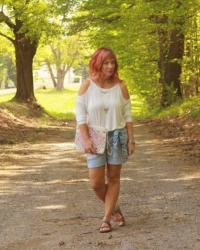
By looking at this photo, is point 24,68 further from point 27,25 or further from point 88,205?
point 88,205

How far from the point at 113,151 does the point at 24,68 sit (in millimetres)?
26253

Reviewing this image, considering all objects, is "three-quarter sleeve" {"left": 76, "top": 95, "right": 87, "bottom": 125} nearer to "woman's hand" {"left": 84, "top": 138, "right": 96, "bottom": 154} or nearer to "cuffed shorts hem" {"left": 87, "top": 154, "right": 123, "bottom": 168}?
"woman's hand" {"left": 84, "top": 138, "right": 96, "bottom": 154}

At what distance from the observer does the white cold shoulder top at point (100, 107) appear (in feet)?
20.7

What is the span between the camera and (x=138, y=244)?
5.91m

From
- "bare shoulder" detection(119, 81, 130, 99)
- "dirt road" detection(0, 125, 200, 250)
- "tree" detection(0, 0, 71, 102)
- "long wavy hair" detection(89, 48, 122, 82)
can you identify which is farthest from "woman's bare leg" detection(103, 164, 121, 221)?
"tree" detection(0, 0, 71, 102)

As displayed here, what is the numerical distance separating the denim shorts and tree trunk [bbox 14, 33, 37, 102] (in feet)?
82.3

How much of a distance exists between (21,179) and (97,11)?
13.9 metres

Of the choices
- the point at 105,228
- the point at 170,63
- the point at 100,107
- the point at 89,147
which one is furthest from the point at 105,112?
the point at 170,63

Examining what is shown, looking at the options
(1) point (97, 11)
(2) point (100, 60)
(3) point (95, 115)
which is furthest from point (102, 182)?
(1) point (97, 11)

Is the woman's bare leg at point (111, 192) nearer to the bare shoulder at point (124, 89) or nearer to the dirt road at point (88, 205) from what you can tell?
the dirt road at point (88, 205)

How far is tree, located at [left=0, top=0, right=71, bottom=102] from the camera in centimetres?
2683

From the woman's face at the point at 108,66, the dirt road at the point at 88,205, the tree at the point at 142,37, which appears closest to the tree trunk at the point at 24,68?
the tree at the point at 142,37

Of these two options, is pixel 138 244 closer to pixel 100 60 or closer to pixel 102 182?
pixel 102 182

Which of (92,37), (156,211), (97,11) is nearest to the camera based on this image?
(156,211)
